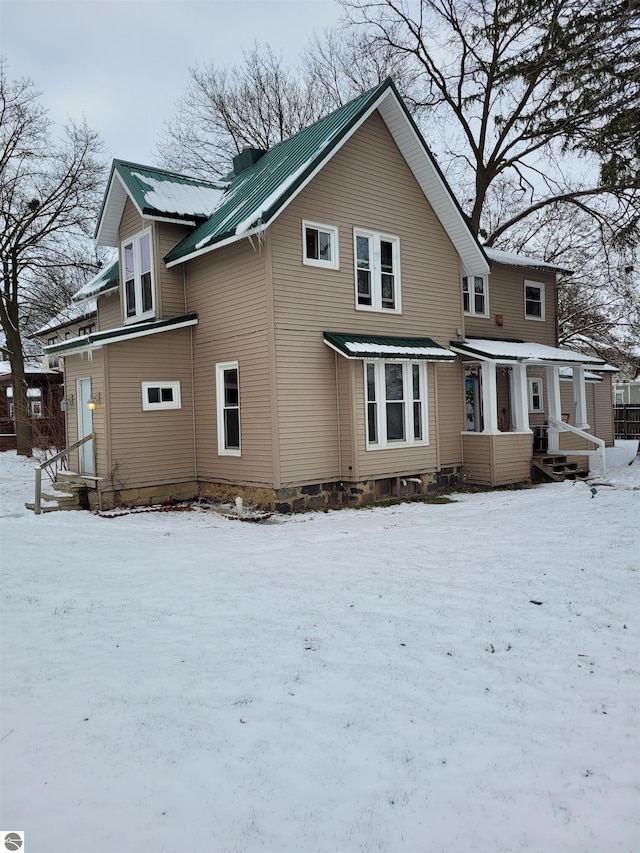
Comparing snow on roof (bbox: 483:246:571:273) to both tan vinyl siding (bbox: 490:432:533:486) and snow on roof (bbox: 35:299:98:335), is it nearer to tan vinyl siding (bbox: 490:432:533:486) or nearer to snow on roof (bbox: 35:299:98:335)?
tan vinyl siding (bbox: 490:432:533:486)

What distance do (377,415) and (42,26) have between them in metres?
11.8

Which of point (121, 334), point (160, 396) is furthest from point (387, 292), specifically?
point (121, 334)

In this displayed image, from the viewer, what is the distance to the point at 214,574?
7691 mm

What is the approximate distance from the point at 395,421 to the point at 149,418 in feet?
17.5

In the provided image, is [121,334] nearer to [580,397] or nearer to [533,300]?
[533,300]

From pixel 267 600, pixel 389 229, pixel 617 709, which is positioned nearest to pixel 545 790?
pixel 617 709

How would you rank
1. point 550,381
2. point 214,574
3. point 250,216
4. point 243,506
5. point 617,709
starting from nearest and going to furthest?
point 617,709
point 214,574
point 250,216
point 243,506
point 550,381

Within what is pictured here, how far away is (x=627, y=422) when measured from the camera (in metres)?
33.2

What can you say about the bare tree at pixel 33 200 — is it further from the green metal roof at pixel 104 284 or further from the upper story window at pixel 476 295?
the upper story window at pixel 476 295

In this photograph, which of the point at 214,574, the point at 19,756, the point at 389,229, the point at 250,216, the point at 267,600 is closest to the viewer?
the point at 19,756

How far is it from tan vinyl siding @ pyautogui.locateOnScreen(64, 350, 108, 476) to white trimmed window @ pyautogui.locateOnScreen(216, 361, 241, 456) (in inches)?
91.4

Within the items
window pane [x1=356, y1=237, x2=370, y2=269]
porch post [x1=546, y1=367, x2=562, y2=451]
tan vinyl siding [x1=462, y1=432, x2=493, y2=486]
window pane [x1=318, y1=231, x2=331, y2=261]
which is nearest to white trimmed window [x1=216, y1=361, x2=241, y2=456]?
window pane [x1=318, y1=231, x2=331, y2=261]

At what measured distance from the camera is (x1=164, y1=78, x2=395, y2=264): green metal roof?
11.7 metres

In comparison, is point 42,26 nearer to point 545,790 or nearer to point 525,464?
point 525,464
